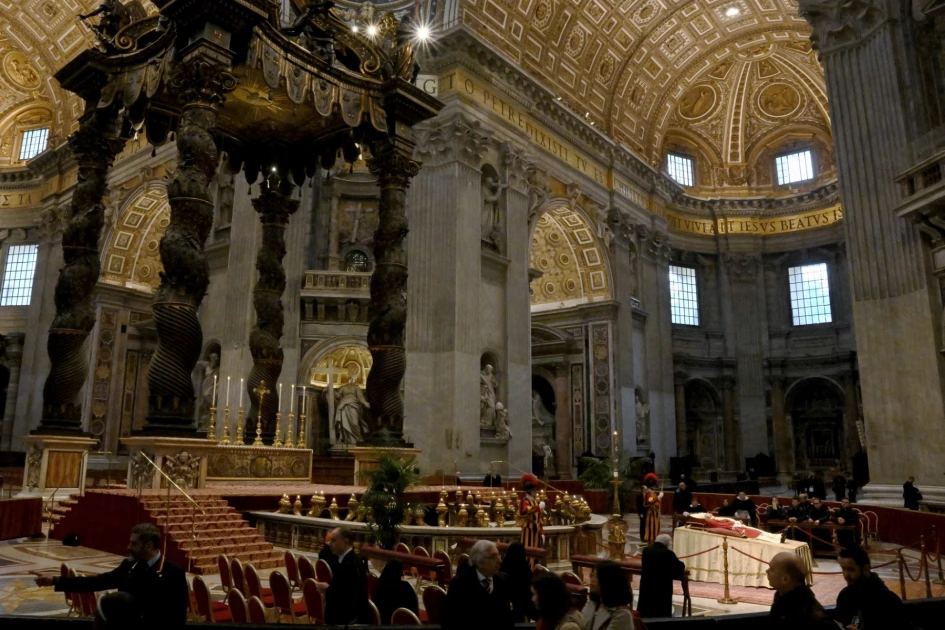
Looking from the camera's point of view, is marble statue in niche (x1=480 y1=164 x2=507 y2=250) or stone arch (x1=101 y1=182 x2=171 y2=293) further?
stone arch (x1=101 y1=182 x2=171 y2=293)

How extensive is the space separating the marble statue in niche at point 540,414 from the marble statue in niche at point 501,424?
5658 mm

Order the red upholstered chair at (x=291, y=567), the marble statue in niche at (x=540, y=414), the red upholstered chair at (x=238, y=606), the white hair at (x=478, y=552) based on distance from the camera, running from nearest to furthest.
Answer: the white hair at (x=478, y=552) < the red upholstered chair at (x=238, y=606) < the red upholstered chair at (x=291, y=567) < the marble statue in niche at (x=540, y=414)

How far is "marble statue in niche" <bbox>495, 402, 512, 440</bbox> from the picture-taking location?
17562mm

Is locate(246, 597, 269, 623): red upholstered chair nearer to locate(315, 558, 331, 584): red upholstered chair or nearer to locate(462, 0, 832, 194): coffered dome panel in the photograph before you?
locate(315, 558, 331, 584): red upholstered chair

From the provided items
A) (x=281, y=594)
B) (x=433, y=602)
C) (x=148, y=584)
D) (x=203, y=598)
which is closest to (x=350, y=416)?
(x=281, y=594)

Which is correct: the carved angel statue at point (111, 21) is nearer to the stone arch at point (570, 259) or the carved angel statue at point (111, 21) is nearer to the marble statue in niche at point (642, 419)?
the stone arch at point (570, 259)

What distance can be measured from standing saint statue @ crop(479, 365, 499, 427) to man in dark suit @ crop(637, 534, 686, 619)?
12.4 metres

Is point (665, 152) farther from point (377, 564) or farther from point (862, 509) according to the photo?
point (377, 564)

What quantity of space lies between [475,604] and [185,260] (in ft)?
20.6

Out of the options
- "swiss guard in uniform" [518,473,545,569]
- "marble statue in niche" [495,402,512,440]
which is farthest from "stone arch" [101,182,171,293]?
"swiss guard in uniform" [518,473,545,569]

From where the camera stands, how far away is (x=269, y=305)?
12109mm

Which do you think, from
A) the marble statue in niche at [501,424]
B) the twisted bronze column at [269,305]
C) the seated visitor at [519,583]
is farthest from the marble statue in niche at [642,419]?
the seated visitor at [519,583]

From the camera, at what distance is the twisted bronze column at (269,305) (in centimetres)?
1205

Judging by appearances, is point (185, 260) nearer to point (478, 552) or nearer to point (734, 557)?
point (478, 552)
